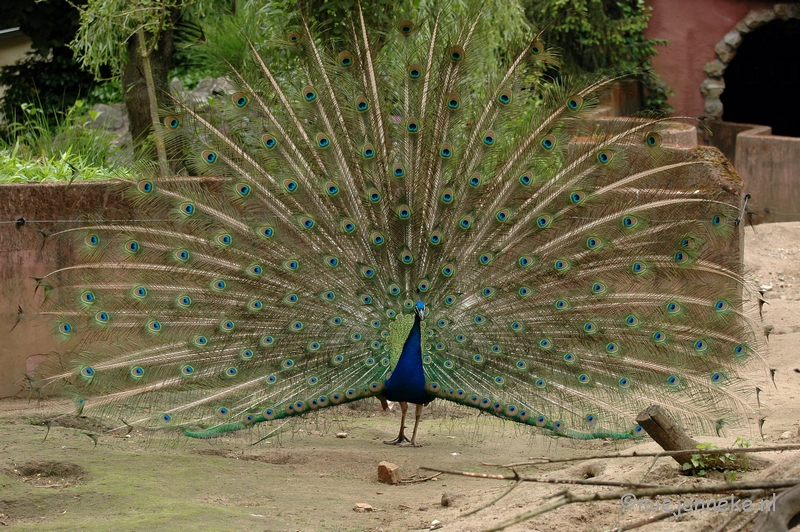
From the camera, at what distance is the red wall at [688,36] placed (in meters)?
18.1

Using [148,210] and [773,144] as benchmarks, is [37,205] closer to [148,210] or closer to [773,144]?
[148,210]

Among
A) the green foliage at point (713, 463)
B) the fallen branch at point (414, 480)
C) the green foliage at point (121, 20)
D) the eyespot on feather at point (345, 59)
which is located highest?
the green foliage at point (121, 20)

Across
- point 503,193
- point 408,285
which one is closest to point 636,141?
point 503,193

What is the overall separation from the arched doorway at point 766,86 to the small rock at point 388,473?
19.2 meters

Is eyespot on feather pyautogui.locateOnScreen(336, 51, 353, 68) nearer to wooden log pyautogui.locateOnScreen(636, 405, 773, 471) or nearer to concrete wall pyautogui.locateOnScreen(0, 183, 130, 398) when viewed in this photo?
concrete wall pyautogui.locateOnScreen(0, 183, 130, 398)

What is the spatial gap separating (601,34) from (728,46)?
8.81ft

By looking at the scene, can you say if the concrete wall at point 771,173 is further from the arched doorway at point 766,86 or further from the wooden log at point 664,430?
the wooden log at point 664,430

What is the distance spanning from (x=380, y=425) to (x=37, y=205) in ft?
10.4

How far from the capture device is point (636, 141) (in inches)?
238

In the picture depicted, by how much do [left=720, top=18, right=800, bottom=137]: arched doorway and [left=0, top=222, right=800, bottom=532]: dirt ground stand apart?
55.8ft

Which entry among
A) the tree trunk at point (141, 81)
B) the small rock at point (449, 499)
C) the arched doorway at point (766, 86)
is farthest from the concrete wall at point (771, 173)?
the small rock at point (449, 499)

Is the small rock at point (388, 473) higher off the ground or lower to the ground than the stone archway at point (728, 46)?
lower

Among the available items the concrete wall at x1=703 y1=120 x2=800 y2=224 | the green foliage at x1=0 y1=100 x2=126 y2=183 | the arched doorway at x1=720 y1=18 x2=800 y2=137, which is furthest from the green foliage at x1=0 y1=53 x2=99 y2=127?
the arched doorway at x1=720 y1=18 x2=800 y2=137

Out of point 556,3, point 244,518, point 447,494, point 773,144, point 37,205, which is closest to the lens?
point 244,518
